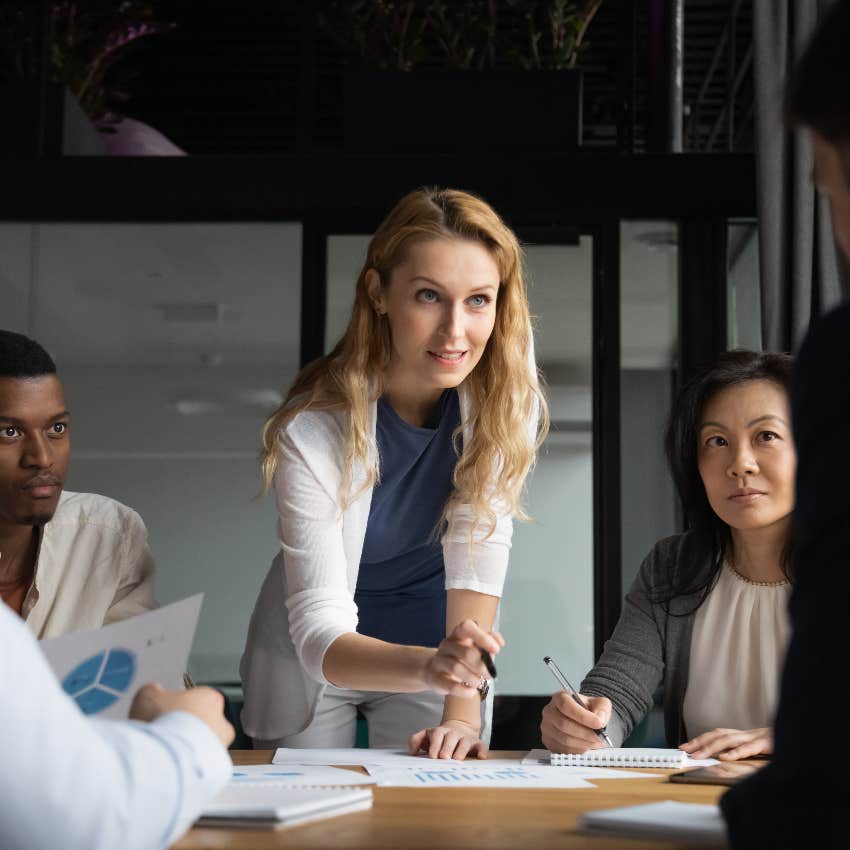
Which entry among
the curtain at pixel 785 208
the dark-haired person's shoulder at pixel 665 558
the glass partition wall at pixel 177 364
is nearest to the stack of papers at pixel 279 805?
the dark-haired person's shoulder at pixel 665 558

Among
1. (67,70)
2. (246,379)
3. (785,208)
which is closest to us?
(785,208)

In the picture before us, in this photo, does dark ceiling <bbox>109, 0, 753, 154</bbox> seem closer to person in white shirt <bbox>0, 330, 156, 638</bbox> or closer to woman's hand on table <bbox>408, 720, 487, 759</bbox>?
person in white shirt <bbox>0, 330, 156, 638</bbox>

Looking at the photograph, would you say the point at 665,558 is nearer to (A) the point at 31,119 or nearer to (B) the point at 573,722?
(B) the point at 573,722

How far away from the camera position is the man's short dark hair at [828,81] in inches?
34.0

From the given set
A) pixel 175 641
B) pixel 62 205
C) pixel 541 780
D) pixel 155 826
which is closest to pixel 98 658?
pixel 175 641

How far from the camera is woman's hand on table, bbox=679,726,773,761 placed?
1.71 m

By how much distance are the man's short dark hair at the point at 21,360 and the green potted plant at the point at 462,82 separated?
5.41ft

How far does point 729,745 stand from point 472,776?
49 centimetres

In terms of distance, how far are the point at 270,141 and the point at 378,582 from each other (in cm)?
509

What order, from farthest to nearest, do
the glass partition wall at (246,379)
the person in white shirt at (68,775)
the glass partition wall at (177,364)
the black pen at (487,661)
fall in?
the glass partition wall at (177,364), the glass partition wall at (246,379), the black pen at (487,661), the person in white shirt at (68,775)

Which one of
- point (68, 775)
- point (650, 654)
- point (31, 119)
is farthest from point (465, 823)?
point (31, 119)

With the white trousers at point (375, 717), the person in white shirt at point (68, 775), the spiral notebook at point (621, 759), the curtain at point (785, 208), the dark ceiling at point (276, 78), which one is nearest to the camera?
the person in white shirt at point (68, 775)

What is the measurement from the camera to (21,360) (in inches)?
85.5

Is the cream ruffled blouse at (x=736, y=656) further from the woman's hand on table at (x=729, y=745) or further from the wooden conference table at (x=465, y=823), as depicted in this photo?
the wooden conference table at (x=465, y=823)
